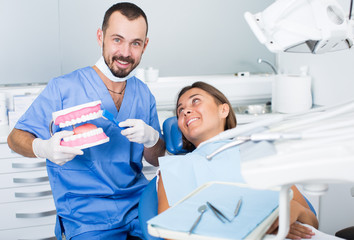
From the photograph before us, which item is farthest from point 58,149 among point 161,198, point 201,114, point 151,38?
point 151,38

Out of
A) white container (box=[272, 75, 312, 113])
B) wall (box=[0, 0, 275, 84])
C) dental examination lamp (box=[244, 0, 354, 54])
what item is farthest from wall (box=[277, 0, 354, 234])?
dental examination lamp (box=[244, 0, 354, 54])

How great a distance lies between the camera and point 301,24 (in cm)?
103

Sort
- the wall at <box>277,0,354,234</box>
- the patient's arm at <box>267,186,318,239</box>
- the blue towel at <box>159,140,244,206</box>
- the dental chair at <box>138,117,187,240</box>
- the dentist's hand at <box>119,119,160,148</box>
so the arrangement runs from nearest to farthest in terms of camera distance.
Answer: the patient's arm at <box>267,186,318,239</box>, the dental chair at <box>138,117,187,240</box>, the blue towel at <box>159,140,244,206</box>, the dentist's hand at <box>119,119,160,148</box>, the wall at <box>277,0,354,234</box>

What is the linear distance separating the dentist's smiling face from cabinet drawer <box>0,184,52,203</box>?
2.76 feet

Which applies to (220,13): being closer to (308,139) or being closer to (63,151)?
(63,151)

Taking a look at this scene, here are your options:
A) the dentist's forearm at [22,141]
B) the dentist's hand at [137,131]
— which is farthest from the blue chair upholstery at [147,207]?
the dentist's forearm at [22,141]

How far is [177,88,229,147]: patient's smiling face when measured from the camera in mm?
1708

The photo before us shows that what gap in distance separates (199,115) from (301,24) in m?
0.77

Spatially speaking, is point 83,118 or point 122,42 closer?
point 83,118

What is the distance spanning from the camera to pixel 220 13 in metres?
2.92

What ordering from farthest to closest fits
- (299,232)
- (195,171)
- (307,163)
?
(195,171) < (299,232) < (307,163)

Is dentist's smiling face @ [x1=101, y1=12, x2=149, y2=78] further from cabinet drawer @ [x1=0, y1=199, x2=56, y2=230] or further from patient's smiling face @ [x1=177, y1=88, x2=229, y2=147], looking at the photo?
cabinet drawer @ [x1=0, y1=199, x2=56, y2=230]

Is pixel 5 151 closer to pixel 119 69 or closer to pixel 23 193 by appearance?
pixel 23 193

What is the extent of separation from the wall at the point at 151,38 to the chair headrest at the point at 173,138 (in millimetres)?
1122
